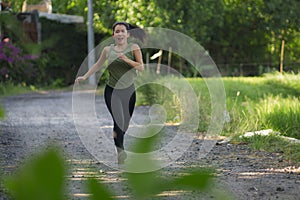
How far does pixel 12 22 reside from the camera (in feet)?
2.14

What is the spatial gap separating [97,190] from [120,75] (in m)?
4.07

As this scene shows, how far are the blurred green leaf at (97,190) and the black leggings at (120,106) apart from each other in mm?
4121

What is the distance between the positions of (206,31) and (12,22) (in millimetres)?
17617

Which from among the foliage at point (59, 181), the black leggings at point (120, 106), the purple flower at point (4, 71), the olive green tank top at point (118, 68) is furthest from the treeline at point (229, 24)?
the foliage at point (59, 181)

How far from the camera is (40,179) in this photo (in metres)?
0.39

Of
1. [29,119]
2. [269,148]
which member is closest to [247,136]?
[269,148]

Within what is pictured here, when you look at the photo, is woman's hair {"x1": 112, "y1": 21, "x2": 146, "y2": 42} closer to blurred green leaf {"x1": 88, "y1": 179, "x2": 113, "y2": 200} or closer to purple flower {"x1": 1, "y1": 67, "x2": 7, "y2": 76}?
blurred green leaf {"x1": 88, "y1": 179, "x2": 113, "y2": 200}

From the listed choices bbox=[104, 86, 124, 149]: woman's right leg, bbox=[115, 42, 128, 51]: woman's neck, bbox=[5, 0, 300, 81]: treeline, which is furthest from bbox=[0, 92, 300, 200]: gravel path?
bbox=[5, 0, 300, 81]: treeline

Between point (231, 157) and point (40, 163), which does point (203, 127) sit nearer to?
point (231, 157)

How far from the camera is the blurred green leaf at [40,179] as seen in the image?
0.40 meters

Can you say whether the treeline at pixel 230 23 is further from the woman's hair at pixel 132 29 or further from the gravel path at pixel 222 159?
the gravel path at pixel 222 159

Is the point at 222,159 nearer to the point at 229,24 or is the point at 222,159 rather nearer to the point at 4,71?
the point at 4,71

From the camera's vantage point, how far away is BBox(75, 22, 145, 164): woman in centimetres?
441

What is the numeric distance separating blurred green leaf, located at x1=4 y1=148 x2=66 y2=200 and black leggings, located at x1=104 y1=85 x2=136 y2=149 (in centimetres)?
415
